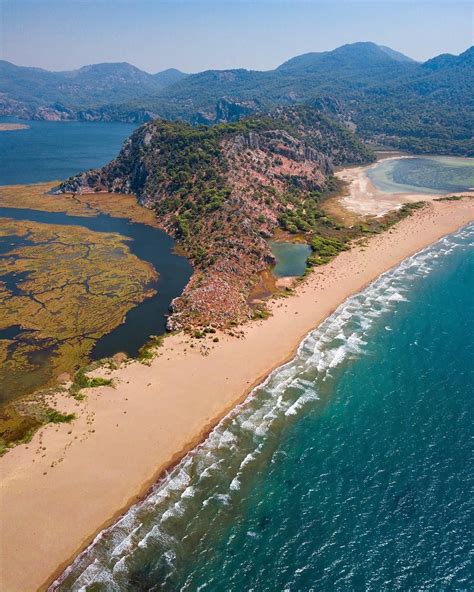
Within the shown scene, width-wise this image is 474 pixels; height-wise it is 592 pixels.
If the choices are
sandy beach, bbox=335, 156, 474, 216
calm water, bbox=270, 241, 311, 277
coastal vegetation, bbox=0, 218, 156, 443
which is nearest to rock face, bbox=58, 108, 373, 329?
calm water, bbox=270, 241, 311, 277

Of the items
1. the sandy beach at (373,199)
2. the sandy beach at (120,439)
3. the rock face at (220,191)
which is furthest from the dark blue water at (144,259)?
the sandy beach at (373,199)

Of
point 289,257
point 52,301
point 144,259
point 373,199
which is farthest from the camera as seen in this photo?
point 373,199

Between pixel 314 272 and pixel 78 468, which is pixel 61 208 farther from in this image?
pixel 78 468

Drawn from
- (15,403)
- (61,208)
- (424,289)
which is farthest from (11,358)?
(61,208)

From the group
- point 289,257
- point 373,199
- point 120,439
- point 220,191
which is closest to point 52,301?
point 120,439

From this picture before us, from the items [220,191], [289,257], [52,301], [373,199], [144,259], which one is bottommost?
[52,301]

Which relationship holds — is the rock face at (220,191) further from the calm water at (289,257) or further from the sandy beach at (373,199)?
the sandy beach at (373,199)

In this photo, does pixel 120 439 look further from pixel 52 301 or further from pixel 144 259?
pixel 144 259

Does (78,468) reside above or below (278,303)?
below
